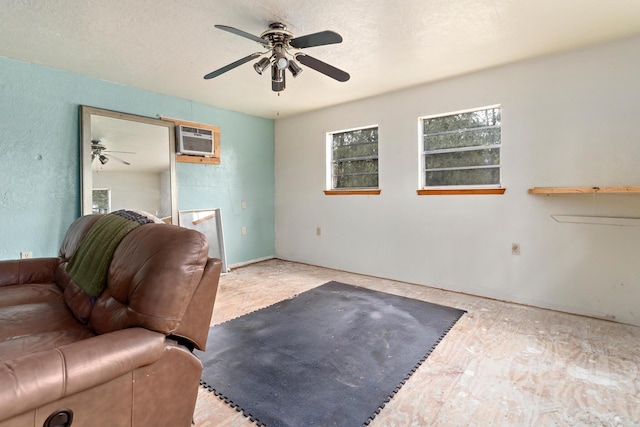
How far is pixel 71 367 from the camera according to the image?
0.92 meters

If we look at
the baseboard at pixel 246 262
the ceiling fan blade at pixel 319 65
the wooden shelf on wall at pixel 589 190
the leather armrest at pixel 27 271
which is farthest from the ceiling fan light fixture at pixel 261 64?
the baseboard at pixel 246 262

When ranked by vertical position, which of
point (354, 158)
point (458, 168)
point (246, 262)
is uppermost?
point (354, 158)

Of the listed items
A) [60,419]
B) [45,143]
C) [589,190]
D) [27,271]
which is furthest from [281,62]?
[589,190]

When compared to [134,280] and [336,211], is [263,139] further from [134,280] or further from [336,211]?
[134,280]

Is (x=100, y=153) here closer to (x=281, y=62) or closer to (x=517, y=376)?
(x=281, y=62)

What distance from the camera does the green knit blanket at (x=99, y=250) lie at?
62.1 inches

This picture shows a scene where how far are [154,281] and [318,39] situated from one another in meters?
1.66

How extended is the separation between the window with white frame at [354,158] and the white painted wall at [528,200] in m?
0.18

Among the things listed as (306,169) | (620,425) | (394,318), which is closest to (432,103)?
(306,169)

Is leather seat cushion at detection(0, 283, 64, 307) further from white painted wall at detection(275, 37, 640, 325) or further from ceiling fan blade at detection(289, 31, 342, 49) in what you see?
white painted wall at detection(275, 37, 640, 325)

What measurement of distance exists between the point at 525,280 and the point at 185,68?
12.8 ft

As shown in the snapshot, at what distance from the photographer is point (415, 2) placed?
1.98 metres

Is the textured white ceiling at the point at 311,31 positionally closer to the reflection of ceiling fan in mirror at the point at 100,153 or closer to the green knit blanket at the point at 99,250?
the reflection of ceiling fan in mirror at the point at 100,153

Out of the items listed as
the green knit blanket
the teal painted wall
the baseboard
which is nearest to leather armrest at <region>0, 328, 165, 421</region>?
the green knit blanket
